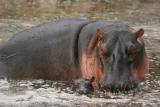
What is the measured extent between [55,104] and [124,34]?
111 centimetres

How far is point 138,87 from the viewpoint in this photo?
18.9ft

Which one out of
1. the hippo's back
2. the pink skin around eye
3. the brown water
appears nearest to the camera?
the brown water

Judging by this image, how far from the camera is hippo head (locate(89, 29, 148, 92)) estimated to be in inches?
214

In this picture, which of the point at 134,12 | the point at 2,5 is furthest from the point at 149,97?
the point at 2,5

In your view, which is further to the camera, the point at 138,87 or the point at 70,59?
the point at 70,59

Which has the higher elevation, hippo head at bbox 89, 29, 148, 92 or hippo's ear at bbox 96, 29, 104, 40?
hippo's ear at bbox 96, 29, 104, 40

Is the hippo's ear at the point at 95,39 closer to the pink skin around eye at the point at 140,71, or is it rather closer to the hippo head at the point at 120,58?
the hippo head at the point at 120,58

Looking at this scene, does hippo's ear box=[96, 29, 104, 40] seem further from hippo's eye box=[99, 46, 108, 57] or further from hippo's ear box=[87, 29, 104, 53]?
hippo's eye box=[99, 46, 108, 57]

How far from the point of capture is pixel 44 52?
6625 mm

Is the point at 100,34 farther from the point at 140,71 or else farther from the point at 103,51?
the point at 140,71

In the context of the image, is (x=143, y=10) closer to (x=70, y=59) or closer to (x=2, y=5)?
(x=2, y=5)

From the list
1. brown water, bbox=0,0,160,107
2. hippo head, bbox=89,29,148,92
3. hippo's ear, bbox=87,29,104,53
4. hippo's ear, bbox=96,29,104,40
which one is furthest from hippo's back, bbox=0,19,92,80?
hippo head, bbox=89,29,148,92

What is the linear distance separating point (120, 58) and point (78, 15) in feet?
27.3

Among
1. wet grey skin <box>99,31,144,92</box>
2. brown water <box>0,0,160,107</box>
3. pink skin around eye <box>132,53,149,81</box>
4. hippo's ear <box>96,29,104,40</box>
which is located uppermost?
hippo's ear <box>96,29,104,40</box>
